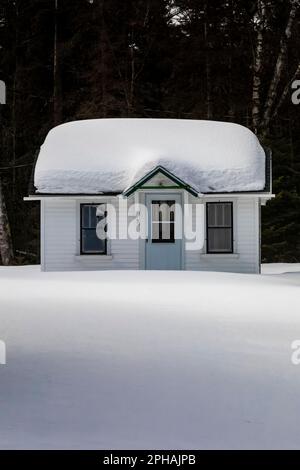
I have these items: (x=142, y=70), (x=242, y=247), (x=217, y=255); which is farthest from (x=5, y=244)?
(x=242, y=247)

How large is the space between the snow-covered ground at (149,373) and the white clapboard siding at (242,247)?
34.2ft

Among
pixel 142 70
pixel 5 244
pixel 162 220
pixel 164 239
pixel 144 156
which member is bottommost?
pixel 5 244

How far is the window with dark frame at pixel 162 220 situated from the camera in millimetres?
29047

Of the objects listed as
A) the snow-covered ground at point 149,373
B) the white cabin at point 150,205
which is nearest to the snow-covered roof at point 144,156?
the white cabin at point 150,205

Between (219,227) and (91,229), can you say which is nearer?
(219,227)

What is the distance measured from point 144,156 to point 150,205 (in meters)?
1.77

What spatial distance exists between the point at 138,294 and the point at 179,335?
664cm

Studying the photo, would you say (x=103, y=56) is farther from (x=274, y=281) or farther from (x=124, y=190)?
(x=274, y=281)

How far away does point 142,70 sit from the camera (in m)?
47.6

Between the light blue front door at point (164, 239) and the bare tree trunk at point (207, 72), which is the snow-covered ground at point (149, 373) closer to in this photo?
the light blue front door at point (164, 239)

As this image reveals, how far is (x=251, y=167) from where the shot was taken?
29.5m

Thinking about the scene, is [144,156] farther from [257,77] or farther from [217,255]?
[257,77]

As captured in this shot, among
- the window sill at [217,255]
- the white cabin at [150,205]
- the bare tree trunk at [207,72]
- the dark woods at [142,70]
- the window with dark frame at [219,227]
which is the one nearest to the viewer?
the white cabin at [150,205]

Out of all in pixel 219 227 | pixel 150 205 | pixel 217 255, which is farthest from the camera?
pixel 219 227
